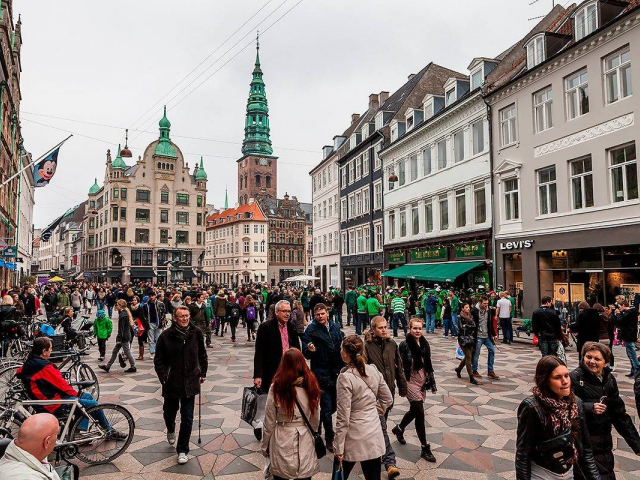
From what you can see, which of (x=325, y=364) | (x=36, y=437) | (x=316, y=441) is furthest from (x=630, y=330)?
(x=36, y=437)

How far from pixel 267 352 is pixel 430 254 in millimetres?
23564

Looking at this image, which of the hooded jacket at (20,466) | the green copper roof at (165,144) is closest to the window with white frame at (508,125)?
the hooded jacket at (20,466)

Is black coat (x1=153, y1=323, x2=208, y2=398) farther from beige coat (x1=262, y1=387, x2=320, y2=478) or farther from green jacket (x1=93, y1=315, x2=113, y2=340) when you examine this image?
green jacket (x1=93, y1=315, x2=113, y2=340)

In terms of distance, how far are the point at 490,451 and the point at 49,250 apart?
13965cm

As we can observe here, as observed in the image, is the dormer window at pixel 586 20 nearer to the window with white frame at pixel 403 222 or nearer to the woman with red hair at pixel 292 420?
the window with white frame at pixel 403 222

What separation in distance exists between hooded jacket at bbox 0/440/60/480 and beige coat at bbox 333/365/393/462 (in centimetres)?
234

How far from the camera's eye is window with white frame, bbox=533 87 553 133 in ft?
64.8

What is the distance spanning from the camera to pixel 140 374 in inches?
436

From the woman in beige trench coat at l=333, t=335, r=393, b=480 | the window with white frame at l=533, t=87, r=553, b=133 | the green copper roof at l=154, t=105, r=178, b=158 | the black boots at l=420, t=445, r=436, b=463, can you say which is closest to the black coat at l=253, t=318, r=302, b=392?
the woman in beige trench coat at l=333, t=335, r=393, b=480

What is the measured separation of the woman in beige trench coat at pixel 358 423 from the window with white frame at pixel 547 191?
58.8 feet

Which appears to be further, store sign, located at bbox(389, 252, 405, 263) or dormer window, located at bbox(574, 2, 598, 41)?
store sign, located at bbox(389, 252, 405, 263)

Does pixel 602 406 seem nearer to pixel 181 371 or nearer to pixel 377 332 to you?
pixel 377 332

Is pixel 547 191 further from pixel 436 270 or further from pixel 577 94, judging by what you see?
pixel 436 270

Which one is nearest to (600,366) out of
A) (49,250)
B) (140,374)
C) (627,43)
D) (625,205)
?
(140,374)
